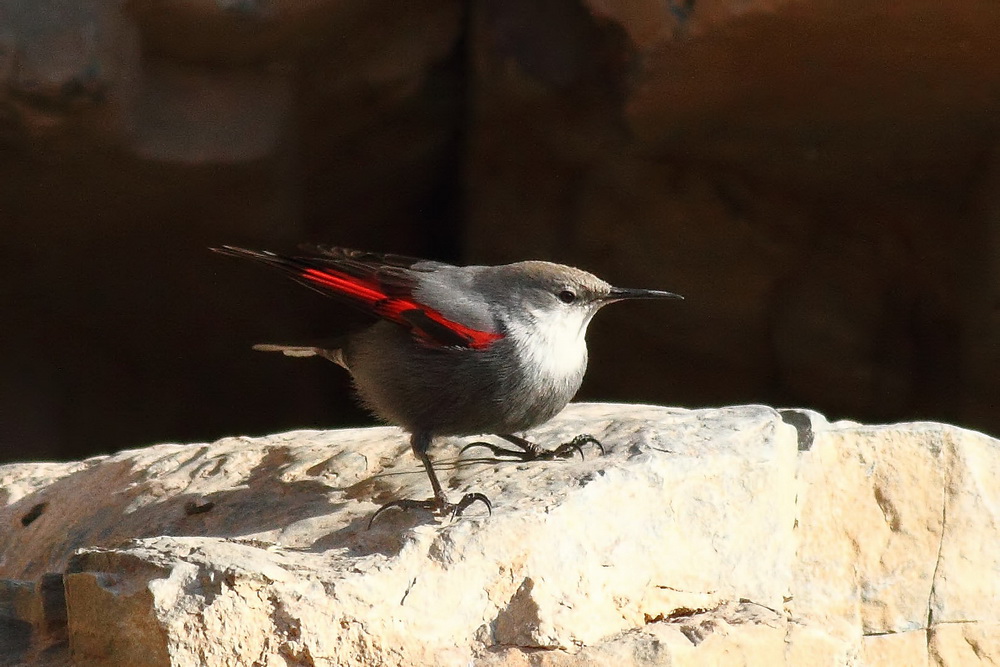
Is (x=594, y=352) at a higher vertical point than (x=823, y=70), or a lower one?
lower

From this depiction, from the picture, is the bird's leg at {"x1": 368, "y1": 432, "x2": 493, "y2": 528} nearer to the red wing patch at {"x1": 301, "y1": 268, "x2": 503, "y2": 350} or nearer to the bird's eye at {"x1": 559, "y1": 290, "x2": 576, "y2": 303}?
the red wing patch at {"x1": 301, "y1": 268, "x2": 503, "y2": 350}

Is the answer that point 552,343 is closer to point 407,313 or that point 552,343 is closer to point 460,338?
point 460,338

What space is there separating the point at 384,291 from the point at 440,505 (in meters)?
0.81

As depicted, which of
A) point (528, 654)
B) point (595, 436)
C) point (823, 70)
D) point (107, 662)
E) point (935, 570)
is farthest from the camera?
point (823, 70)

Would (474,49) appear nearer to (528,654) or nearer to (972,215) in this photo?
(972,215)

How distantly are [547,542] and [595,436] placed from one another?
861 mm

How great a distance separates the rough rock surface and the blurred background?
2217 millimetres

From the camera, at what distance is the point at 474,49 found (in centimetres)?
613

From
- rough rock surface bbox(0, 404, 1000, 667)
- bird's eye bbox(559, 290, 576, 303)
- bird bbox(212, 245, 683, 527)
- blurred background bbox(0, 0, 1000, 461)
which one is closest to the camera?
rough rock surface bbox(0, 404, 1000, 667)

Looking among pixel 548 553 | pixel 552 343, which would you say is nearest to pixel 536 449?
pixel 552 343

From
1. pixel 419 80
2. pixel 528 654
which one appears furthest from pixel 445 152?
pixel 528 654

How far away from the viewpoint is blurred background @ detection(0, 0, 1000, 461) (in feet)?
17.0

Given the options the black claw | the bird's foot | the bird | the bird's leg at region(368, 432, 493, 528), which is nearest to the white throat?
the bird

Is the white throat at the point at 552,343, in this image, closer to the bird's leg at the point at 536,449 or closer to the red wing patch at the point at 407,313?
the red wing patch at the point at 407,313
